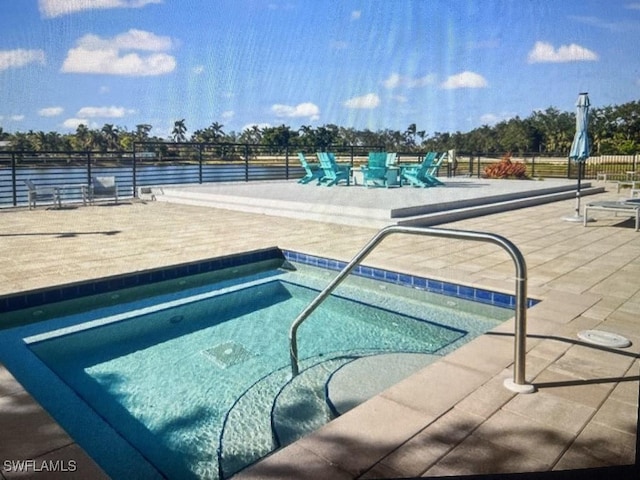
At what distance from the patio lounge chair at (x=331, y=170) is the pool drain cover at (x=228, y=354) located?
25.3ft

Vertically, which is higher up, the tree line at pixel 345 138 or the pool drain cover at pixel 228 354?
the tree line at pixel 345 138

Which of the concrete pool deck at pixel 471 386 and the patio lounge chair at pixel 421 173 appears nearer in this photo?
the concrete pool deck at pixel 471 386

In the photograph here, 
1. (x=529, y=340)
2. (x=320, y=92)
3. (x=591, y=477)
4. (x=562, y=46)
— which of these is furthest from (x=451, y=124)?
(x=591, y=477)

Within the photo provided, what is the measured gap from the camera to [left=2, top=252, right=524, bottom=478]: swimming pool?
6.93 feet

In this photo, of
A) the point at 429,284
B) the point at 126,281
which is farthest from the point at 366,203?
the point at 126,281

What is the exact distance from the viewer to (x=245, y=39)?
8336 millimetres

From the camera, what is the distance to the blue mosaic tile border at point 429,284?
3602mm

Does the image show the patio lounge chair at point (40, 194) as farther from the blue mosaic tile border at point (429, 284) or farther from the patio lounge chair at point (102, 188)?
the blue mosaic tile border at point (429, 284)

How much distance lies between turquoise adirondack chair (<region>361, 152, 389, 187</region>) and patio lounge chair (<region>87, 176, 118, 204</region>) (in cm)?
513

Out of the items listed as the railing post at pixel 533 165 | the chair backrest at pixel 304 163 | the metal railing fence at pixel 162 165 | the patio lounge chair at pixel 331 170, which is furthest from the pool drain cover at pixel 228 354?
the railing post at pixel 533 165

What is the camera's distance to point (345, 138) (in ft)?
50.1

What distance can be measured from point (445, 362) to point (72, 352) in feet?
7.60

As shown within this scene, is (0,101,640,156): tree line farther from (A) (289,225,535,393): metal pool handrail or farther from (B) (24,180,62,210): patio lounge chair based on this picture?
(A) (289,225,535,393): metal pool handrail

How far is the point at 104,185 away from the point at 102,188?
0.08m
